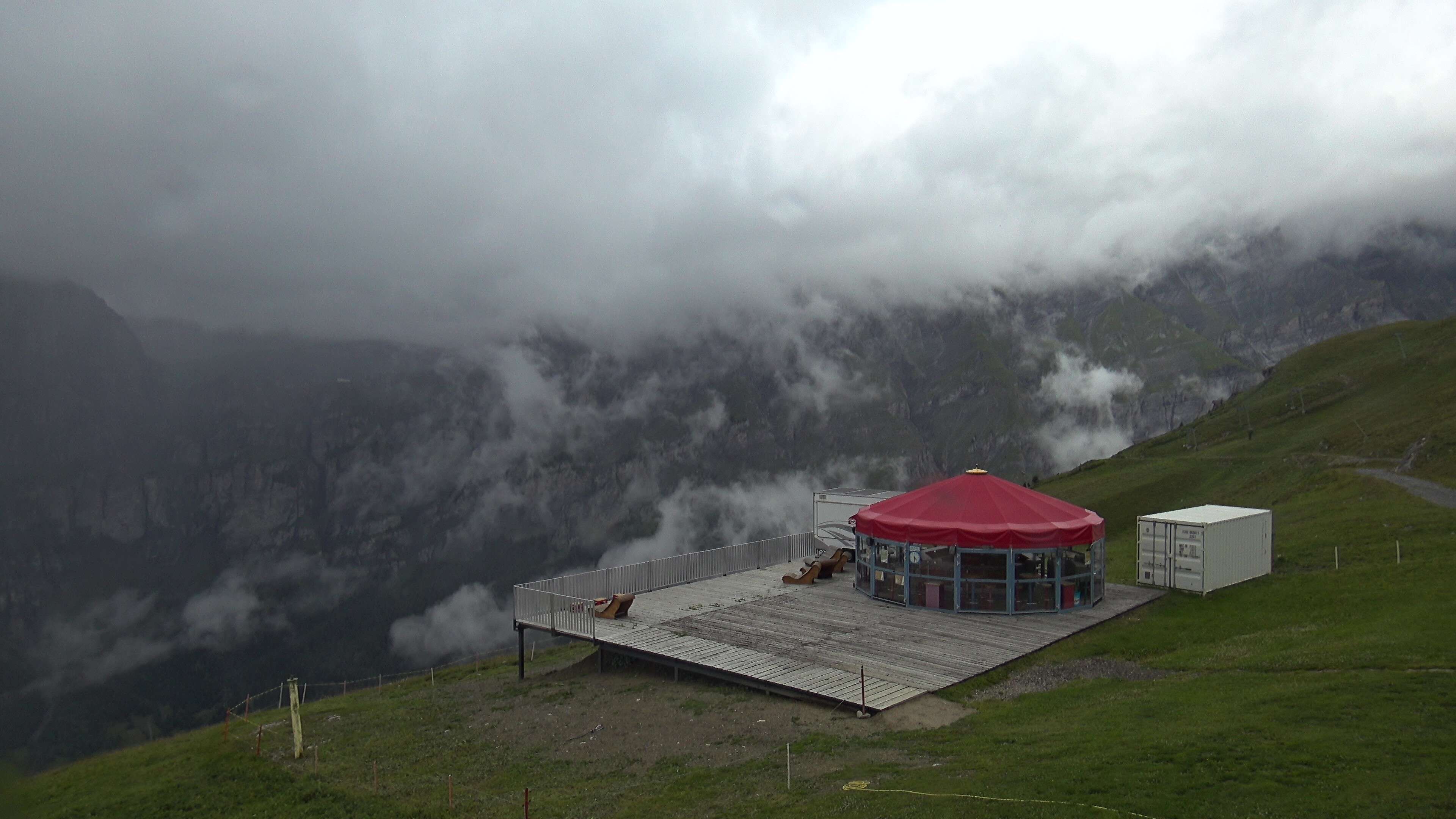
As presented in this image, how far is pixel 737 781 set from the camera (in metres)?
16.4

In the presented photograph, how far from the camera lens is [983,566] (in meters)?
29.5

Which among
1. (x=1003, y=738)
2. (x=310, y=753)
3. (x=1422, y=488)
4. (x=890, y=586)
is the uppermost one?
(x=1422, y=488)

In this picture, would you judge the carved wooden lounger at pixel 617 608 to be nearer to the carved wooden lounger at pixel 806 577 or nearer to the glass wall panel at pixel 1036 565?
the carved wooden lounger at pixel 806 577

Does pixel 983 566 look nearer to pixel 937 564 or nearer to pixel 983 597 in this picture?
pixel 983 597

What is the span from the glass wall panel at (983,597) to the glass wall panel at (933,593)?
372mm

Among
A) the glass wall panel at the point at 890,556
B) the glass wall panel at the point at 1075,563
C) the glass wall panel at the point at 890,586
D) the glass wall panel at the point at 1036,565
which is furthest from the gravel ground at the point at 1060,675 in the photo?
the glass wall panel at the point at 890,556

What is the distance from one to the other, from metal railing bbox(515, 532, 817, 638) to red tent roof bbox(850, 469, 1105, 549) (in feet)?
18.6

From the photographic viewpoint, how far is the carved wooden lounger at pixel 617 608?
2858 cm

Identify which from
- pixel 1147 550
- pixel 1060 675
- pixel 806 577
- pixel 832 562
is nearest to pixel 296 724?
pixel 806 577

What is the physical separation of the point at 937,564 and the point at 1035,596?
10.8 ft

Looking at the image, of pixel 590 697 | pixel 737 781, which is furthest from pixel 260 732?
pixel 737 781

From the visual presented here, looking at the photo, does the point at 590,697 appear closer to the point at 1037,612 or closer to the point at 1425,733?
the point at 1037,612

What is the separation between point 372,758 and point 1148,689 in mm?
17813

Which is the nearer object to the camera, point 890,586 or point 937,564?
point 937,564
